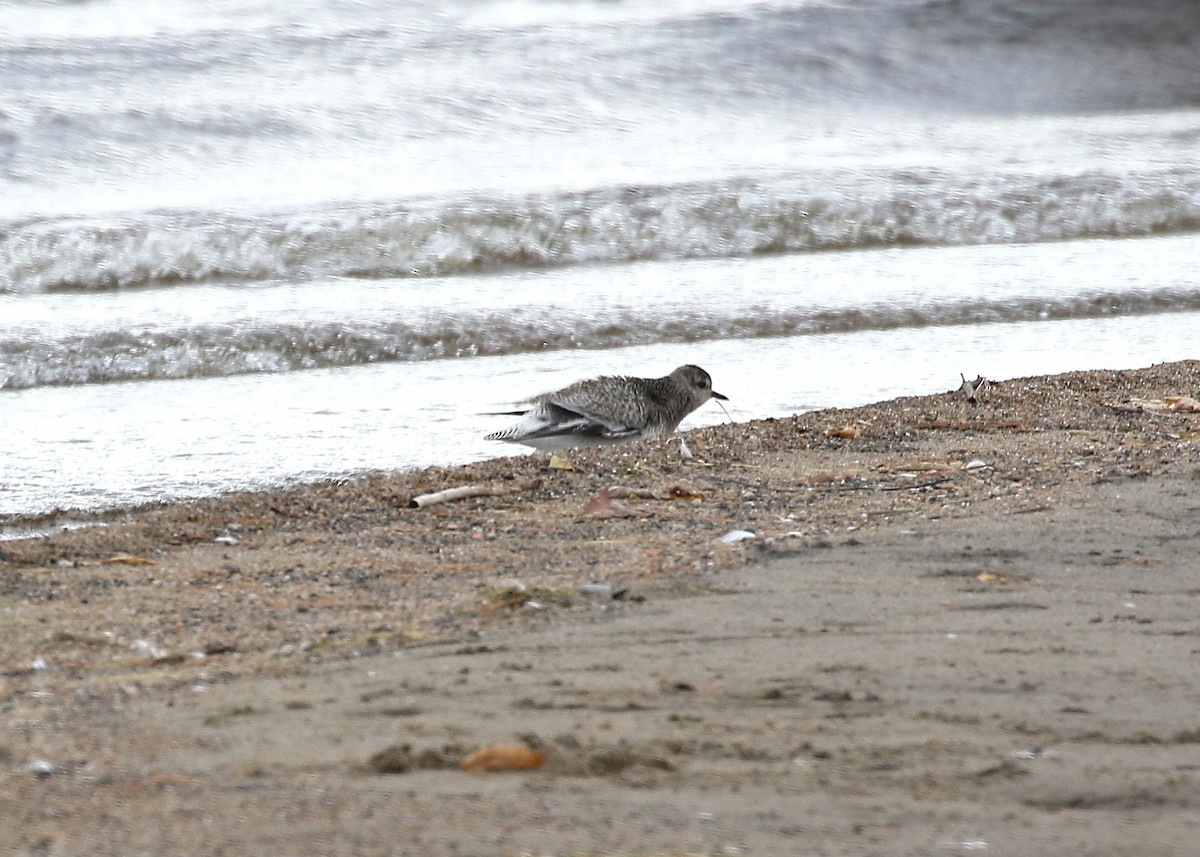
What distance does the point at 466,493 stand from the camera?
465 cm

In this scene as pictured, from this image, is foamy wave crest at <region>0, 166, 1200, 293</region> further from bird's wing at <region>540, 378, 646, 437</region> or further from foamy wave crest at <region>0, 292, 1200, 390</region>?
bird's wing at <region>540, 378, 646, 437</region>

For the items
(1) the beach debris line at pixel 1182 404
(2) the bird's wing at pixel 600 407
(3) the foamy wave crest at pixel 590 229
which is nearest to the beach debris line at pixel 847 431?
(2) the bird's wing at pixel 600 407

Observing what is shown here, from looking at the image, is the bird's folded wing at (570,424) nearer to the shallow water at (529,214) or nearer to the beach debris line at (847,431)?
the shallow water at (529,214)

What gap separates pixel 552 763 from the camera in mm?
2262

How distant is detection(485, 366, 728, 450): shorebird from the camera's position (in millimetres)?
5363

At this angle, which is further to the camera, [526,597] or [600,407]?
[600,407]

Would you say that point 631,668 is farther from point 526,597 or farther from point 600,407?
point 600,407

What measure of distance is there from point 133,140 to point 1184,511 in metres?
11.8

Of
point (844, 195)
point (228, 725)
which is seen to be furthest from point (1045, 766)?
point (844, 195)

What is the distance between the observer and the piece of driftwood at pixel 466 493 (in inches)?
181

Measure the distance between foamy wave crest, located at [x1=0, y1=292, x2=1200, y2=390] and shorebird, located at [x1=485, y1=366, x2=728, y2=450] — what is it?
2.72m

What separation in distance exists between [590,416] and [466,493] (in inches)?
34.3

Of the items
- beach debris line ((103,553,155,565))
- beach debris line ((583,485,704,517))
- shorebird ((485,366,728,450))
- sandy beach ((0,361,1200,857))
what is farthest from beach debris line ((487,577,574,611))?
shorebird ((485,366,728,450))

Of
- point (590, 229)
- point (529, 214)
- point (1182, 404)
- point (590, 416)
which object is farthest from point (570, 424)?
point (529, 214)
